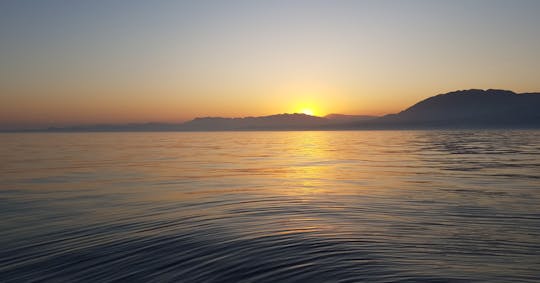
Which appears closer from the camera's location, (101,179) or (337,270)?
Result: (337,270)

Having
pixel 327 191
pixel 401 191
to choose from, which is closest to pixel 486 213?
pixel 401 191

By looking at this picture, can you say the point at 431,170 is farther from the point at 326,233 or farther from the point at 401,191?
the point at 326,233

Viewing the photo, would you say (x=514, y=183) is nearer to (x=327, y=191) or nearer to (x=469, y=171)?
(x=469, y=171)

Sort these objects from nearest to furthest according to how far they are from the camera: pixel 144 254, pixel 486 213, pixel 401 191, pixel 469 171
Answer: pixel 144 254
pixel 486 213
pixel 401 191
pixel 469 171

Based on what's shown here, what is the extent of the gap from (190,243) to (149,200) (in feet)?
24.9

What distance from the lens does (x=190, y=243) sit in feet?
34.4

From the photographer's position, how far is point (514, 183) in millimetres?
20828

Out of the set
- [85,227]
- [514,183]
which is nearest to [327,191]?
[514,183]

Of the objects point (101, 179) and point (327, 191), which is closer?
point (327, 191)

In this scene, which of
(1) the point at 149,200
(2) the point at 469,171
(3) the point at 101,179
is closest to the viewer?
(1) the point at 149,200

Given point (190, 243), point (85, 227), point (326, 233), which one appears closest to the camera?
point (190, 243)

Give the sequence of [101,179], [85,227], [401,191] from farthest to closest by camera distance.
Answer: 1. [101,179]
2. [401,191]
3. [85,227]

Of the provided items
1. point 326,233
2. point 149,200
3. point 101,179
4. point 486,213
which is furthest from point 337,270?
point 101,179

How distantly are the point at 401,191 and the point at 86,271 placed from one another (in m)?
14.0
